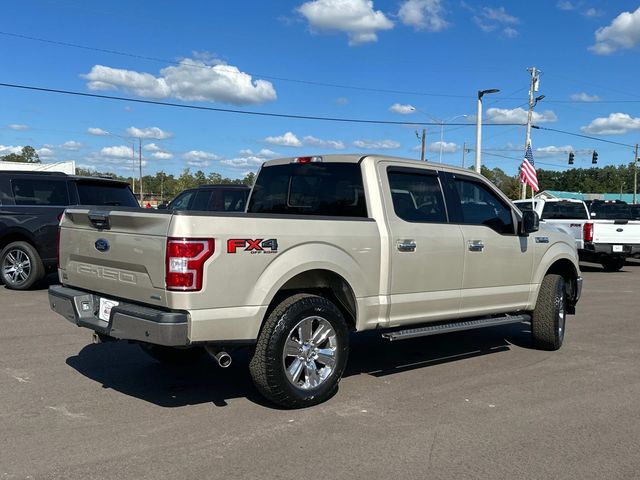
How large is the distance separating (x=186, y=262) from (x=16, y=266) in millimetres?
7507

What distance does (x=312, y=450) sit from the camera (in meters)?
4.05

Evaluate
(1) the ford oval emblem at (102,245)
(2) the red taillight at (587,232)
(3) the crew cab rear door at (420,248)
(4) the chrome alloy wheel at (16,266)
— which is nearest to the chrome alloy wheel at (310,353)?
(3) the crew cab rear door at (420,248)

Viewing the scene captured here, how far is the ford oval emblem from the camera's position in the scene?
4.79 m

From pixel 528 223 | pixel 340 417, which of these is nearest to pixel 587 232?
pixel 528 223

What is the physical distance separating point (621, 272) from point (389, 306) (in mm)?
13880

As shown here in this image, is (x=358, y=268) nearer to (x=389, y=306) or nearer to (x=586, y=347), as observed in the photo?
(x=389, y=306)

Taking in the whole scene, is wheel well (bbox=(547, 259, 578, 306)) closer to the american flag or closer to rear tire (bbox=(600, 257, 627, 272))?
rear tire (bbox=(600, 257, 627, 272))

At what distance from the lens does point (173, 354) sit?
19.5 feet

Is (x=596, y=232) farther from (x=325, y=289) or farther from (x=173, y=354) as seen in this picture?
(x=173, y=354)

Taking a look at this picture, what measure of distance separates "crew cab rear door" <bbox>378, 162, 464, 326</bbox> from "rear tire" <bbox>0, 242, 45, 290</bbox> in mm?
7071

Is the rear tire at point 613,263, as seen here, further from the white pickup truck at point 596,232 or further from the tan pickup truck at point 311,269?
the tan pickup truck at point 311,269

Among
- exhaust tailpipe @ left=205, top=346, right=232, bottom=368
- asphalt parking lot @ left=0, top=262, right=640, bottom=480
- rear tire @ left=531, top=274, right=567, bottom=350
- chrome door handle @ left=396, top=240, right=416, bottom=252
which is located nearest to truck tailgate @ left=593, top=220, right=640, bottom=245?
asphalt parking lot @ left=0, top=262, right=640, bottom=480

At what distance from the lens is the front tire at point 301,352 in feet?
15.1

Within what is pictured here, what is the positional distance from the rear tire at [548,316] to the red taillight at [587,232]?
943 cm
